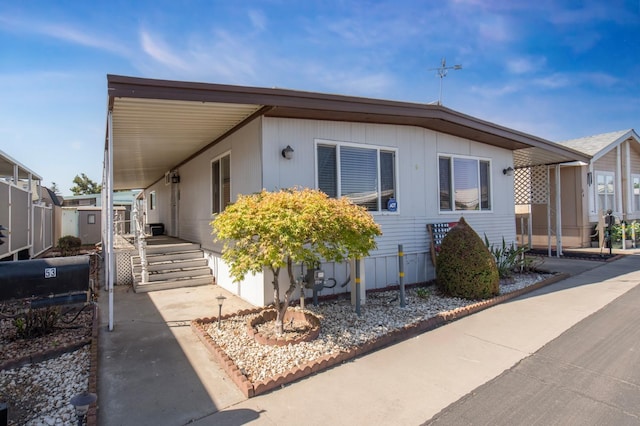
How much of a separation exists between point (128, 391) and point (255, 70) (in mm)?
8085

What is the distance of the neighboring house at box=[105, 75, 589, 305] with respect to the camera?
5160mm

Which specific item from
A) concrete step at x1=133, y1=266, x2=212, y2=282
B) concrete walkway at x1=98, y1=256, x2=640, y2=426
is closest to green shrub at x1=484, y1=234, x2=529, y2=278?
concrete walkway at x1=98, y1=256, x2=640, y2=426

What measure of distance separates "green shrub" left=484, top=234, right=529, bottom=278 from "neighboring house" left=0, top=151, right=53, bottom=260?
1100cm

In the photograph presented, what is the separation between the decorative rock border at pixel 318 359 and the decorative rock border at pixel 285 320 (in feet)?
1.49

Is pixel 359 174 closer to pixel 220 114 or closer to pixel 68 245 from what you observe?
pixel 220 114

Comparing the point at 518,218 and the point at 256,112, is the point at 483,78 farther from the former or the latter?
the point at 256,112

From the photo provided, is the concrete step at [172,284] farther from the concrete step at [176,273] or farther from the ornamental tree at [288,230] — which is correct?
the ornamental tree at [288,230]

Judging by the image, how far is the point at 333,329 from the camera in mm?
4523

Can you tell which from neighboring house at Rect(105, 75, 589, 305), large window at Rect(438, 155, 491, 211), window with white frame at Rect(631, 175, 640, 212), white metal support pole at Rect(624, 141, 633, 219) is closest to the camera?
neighboring house at Rect(105, 75, 589, 305)

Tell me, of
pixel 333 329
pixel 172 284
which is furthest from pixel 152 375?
pixel 172 284

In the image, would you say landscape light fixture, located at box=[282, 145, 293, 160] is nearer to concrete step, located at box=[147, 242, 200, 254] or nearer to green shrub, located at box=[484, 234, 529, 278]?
concrete step, located at box=[147, 242, 200, 254]

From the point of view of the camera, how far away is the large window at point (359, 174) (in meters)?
6.11

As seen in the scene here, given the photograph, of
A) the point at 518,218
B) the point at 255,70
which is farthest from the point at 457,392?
the point at 518,218

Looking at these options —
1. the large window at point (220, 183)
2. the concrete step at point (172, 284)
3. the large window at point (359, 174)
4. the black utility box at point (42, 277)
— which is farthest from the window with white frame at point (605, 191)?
the black utility box at point (42, 277)
